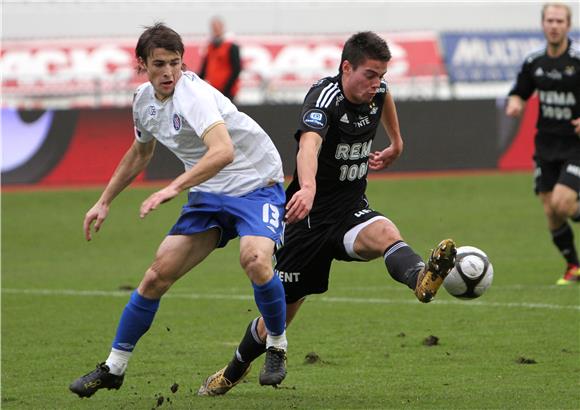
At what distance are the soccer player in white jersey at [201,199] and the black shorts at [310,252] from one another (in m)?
0.38

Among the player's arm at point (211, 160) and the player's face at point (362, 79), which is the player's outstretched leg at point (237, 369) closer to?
the player's arm at point (211, 160)

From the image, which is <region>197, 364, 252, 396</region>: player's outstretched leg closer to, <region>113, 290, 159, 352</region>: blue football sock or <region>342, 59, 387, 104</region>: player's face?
<region>113, 290, 159, 352</region>: blue football sock

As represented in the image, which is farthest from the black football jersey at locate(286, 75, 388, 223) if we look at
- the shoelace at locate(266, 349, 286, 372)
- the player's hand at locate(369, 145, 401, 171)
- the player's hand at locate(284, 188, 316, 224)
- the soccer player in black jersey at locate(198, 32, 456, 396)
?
the shoelace at locate(266, 349, 286, 372)

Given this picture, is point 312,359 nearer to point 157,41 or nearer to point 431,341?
point 431,341

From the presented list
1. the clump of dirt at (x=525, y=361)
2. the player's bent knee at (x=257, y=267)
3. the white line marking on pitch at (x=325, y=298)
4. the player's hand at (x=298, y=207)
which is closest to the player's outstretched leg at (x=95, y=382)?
the player's bent knee at (x=257, y=267)

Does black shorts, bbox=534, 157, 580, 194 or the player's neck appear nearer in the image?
black shorts, bbox=534, 157, 580, 194

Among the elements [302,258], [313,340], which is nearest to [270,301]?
[302,258]

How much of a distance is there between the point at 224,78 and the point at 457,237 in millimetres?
5411

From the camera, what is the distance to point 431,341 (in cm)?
909

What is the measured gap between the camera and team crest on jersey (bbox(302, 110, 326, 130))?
24.0 ft

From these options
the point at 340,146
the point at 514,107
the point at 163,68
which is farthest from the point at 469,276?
the point at 514,107

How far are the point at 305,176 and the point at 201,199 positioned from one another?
630 mm

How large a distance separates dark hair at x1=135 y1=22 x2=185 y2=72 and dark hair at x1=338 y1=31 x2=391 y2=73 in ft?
3.36

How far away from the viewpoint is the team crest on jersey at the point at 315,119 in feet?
24.0
